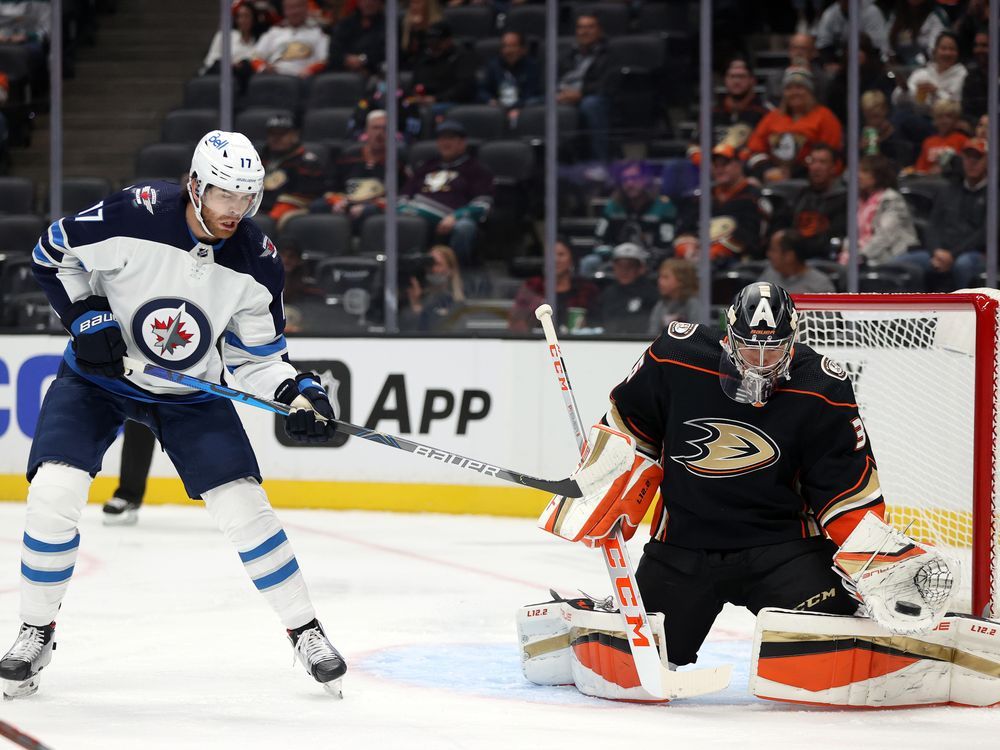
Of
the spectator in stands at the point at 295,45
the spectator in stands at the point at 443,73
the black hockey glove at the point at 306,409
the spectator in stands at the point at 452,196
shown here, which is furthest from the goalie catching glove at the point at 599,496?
the spectator in stands at the point at 295,45

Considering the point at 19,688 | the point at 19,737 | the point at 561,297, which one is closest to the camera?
the point at 19,737

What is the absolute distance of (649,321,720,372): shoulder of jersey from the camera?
2.95 metres

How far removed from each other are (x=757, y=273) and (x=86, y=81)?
2.92 meters

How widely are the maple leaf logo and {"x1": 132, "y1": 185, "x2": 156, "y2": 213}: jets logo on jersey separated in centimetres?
21

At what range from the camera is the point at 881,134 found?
5.84m

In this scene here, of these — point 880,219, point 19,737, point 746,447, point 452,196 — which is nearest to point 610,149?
point 452,196

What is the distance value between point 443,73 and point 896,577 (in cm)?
417

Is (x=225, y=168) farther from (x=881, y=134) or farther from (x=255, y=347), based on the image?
(x=881, y=134)

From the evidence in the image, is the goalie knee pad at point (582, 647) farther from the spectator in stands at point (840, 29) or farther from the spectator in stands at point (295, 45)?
the spectator in stands at point (295, 45)

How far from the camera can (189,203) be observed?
294cm

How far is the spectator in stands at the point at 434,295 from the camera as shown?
19.5 ft

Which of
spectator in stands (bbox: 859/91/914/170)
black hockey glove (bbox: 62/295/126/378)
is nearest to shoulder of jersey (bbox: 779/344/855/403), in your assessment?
black hockey glove (bbox: 62/295/126/378)

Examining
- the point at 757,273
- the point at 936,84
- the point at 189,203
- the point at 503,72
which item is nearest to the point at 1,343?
the point at 503,72

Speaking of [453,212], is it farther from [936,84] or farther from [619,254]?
[936,84]
